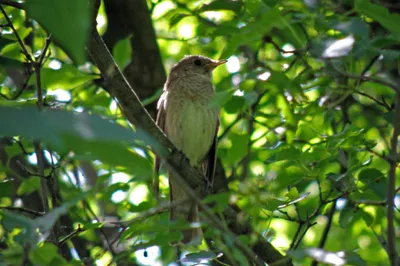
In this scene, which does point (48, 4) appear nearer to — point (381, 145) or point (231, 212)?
point (231, 212)

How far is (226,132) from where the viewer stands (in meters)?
6.13

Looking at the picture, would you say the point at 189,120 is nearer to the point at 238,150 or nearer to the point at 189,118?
the point at 189,118

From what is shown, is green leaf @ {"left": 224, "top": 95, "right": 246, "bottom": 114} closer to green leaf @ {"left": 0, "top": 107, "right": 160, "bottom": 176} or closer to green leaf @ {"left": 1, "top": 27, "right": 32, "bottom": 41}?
green leaf @ {"left": 1, "top": 27, "right": 32, "bottom": 41}

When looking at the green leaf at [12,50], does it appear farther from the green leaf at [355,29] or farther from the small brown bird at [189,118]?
the green leaf at [355,29]

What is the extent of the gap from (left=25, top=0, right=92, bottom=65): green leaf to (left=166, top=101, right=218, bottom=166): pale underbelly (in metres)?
4.59

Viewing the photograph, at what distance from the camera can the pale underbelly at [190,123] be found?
234 inches

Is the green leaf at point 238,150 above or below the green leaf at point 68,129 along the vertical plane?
below

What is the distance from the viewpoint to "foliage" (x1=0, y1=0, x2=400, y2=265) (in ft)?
4.72

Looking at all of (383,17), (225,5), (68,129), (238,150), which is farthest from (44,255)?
(225,5)

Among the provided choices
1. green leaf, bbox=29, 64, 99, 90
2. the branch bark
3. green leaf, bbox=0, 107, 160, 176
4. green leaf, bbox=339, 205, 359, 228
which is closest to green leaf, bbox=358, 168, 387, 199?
green leaf, bbox=339, 205, 359, 228

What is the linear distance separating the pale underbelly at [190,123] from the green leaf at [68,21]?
4.59m

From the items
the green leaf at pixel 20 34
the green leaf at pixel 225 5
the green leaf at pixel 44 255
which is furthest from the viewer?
the green leaf at pixel 225 5

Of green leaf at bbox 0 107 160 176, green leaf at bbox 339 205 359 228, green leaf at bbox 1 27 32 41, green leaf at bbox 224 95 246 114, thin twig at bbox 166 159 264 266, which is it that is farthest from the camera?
green leaf at bbox 1 27 32 41

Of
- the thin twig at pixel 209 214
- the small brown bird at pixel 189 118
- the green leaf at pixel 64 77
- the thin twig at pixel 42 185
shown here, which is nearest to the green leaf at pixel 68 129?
the thin twig at pixel 209 214
